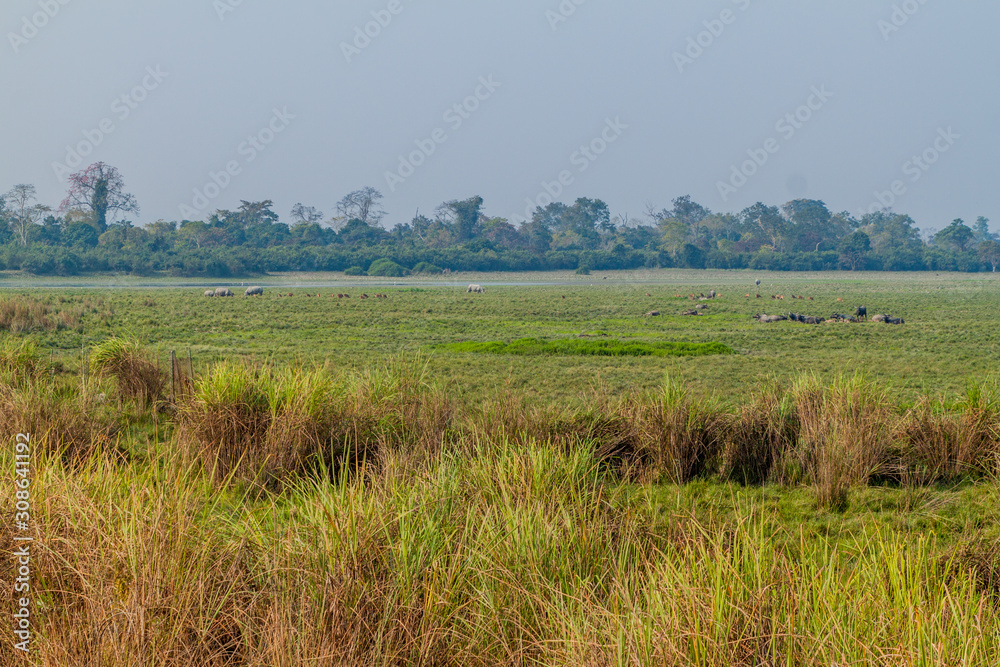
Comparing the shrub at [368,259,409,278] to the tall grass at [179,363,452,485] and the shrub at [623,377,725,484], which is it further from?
the shrub at [623,377,725,484]

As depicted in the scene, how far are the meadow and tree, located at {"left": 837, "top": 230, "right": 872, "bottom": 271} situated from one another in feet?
274

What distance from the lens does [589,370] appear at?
14148 millimetres

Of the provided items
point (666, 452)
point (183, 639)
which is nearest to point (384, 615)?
point (183, 639)

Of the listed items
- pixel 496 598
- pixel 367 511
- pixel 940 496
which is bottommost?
pixel 940 496

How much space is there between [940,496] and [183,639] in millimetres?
5987

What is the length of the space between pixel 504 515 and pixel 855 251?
325ft

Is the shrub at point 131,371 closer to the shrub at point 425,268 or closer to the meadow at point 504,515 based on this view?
the meadow at point 504,515

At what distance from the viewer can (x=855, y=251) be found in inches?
3676

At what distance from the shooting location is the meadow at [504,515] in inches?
122

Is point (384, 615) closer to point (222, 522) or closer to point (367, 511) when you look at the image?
point (367, 511)

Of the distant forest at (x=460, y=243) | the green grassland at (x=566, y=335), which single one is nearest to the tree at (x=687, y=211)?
the distant forest at (x=460, y=243)

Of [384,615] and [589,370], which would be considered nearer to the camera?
[384,615]

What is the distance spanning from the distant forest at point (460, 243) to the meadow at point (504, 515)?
60.3 meters
